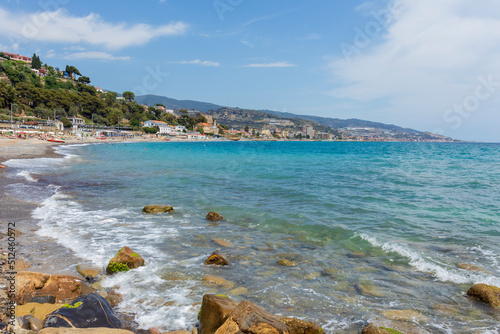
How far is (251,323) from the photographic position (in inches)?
162

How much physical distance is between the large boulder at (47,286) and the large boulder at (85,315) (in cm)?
130

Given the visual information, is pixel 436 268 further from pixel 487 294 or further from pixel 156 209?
pixel 156 209

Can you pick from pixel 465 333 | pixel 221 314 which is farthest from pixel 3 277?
pixel 465 333

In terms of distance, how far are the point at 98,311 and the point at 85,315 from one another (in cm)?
24

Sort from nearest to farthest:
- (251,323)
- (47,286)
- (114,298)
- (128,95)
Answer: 1. (251,323)
2. (47,286)
3. (114,298)
4. (128,95)

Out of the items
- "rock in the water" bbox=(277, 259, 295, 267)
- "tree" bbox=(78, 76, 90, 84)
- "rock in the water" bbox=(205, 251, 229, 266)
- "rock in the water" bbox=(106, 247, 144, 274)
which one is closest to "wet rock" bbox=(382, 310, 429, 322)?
"rock in the water" bbox=(277, 259, 295, 267)

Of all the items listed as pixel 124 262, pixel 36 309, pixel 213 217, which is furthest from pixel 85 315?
pixel 213 217

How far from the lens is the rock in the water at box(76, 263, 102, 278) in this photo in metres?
7.67

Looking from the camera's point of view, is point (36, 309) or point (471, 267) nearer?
point (36, 309)

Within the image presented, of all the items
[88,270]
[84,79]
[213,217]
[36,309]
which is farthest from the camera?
[84,79]

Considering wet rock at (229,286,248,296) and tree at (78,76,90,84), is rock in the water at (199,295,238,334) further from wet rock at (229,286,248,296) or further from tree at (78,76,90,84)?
tree at (78,76,90,84)

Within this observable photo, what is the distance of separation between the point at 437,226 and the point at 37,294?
14.9 meters

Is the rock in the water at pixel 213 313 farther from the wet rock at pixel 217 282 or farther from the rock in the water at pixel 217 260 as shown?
the rock in the water at pixel 217 260

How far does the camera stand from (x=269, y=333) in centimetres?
400
